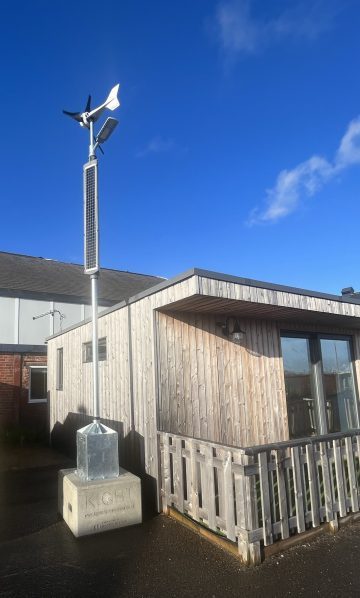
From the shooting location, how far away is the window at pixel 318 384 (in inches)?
285

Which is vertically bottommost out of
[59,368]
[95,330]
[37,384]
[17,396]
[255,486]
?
[255,486]

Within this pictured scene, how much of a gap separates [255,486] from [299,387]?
13.5ft

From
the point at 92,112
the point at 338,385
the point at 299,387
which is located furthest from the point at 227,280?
the point at 338,385

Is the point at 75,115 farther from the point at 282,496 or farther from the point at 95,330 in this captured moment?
the point at 282,496

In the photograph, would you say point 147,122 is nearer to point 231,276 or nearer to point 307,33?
point 307,33

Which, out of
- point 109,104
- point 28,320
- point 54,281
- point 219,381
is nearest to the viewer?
point 109,104

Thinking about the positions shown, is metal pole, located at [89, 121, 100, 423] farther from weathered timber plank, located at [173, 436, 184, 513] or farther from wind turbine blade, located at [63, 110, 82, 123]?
weathered timber plank, located at [173, 436, 184, 513]

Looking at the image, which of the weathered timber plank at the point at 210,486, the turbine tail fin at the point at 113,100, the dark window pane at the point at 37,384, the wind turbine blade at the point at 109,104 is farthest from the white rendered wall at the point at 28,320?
the weathered timber plank at the point at 210,486

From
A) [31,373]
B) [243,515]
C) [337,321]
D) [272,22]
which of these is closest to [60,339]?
[31,373]

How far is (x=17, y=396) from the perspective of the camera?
521 inches

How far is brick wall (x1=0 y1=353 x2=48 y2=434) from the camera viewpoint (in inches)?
513

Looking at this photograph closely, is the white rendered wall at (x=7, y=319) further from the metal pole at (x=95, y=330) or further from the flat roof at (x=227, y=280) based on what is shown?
the metal pole at (x=95, y=330)

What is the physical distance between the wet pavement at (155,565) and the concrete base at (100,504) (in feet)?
0.34

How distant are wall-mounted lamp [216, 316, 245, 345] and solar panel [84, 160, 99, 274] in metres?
2.37
